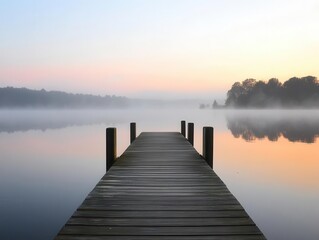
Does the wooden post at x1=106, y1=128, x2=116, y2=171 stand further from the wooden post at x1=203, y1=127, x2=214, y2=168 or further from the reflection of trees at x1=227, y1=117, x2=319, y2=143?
the reflection of trees at x1=227, y1=117, x2=319, y2=143

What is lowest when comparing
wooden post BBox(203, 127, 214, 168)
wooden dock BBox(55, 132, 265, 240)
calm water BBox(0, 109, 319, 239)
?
calm water BBox(0, 109, 319, 239)

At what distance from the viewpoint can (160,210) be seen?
4.60 m

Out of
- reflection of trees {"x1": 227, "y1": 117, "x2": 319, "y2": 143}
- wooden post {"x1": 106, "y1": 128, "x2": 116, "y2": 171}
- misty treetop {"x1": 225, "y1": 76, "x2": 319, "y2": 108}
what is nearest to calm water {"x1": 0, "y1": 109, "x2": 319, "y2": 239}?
wooden post {"x1": 106, "y1": 128, "x2": 116, "y2": 171}

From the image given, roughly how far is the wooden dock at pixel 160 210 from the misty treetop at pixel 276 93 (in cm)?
14819

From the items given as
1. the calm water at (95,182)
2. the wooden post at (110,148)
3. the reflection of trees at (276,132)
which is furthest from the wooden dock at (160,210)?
the reflection of trees at (276,132)

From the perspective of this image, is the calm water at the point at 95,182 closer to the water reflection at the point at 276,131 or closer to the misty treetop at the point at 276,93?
the water reflection at the point at 276,131

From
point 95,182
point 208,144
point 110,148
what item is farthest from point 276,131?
point 110,148

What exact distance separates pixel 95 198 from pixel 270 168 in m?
16.0

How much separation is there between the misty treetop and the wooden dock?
148m

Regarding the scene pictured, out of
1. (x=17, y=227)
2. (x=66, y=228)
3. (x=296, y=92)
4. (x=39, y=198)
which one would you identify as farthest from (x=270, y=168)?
(x=296, y=92)

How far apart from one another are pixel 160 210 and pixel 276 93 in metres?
158

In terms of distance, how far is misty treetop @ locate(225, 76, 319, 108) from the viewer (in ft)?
456

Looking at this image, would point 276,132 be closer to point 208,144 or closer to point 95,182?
point 95,182

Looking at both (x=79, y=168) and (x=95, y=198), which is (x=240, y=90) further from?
(x=95, y=198)
